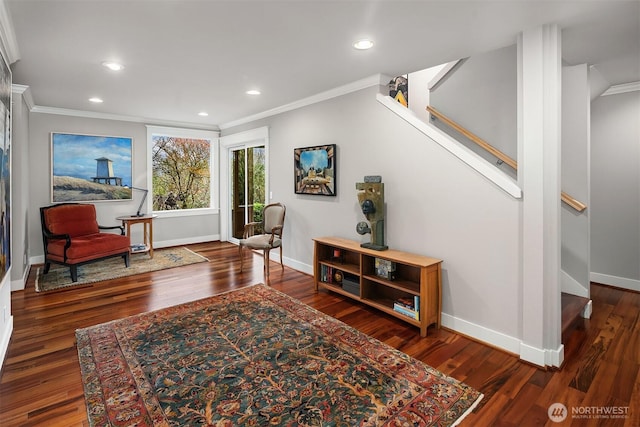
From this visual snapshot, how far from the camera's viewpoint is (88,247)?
449 centimetres

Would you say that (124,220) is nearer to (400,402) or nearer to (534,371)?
(400,402)

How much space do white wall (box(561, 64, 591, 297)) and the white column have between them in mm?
1191

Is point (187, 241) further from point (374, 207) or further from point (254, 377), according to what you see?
point (254, 377)

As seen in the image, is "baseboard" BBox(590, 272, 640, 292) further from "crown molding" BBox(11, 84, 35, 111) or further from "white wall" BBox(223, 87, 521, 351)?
"crown molding" BBox(11, 84, 35, 111)

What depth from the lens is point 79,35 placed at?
2586 millimetres

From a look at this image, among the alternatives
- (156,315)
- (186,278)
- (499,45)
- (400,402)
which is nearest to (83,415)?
(156,315)

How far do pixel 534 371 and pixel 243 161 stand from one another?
5589 millimetres

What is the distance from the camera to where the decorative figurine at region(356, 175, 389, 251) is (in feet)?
11.4

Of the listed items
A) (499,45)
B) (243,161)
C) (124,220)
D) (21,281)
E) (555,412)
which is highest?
(499,45)

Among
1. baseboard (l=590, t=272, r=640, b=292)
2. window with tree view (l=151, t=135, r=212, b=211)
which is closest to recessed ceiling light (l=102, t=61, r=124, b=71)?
window with tree view (l=151, t=135, r=212, b=211)

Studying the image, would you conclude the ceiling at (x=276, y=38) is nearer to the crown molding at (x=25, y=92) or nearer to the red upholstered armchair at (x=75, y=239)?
the crown molding at (x=25, y=92)

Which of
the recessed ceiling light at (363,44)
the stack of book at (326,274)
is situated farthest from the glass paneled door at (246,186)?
the recessed ceiling light at (363,44)

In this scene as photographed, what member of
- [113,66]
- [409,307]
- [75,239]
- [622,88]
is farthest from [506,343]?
[75,239]

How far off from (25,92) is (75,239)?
78.1 inches
